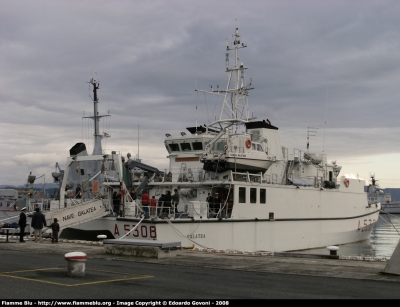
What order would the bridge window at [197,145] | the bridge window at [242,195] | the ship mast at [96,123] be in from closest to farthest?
the bridge window at [242,195] < the bridge window at [197,145] < the ship mast at [96,123]

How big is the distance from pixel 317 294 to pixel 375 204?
102ft

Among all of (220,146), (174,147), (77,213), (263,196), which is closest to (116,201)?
(77,213)

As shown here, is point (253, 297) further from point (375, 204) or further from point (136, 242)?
point (375, 204)

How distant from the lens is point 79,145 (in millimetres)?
29875

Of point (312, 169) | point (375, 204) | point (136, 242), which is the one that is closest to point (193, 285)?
point (136, 242)

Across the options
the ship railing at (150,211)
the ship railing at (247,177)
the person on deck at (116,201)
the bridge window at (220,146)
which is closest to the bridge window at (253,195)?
the ship railing at (247,177)

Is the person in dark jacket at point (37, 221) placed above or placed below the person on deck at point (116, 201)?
below

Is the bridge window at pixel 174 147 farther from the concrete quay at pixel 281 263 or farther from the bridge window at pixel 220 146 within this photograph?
the concrete quay at pixel 281 263

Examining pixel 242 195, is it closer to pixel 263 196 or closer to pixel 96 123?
pixel 263 196

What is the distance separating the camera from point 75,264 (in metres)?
10.0

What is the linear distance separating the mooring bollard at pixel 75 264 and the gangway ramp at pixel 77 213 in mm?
11512

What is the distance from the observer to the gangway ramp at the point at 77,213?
2114cm

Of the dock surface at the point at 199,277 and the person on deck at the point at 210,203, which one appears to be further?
the person on deck at the point at 210,203

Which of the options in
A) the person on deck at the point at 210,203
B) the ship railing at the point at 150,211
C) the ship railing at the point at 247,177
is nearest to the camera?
the ship railing at the point at 150,211
